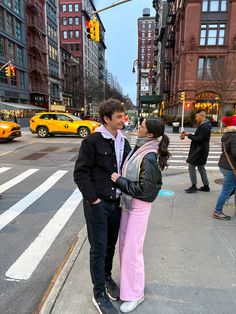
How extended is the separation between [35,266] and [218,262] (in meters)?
2.31

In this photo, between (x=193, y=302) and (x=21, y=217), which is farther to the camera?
(x=21, y=217)

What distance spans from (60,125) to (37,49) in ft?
101

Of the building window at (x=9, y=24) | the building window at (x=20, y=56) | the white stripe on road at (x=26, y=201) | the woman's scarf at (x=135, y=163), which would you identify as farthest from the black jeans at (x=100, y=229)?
the building window at (x=20, y=56)

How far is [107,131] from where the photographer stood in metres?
2.24

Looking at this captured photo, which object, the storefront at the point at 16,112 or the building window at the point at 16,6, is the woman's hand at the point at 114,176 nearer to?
the storefront at the point at 16,112

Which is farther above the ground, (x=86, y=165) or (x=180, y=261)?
(x=86, y=165)

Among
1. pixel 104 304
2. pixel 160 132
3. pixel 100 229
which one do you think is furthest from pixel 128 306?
pixel 160 132

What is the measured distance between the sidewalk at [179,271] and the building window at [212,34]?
34.4m

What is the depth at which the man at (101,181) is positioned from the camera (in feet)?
7.11

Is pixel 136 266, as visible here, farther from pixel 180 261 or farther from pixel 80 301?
pixel 180 261

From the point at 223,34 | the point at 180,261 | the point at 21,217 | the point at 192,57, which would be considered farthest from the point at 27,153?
the point at 223,34

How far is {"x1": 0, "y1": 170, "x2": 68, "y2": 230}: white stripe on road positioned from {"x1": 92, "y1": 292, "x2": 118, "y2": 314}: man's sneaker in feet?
8.76

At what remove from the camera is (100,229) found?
2240 millimetres

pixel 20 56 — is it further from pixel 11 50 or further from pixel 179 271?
pixel 179 271
